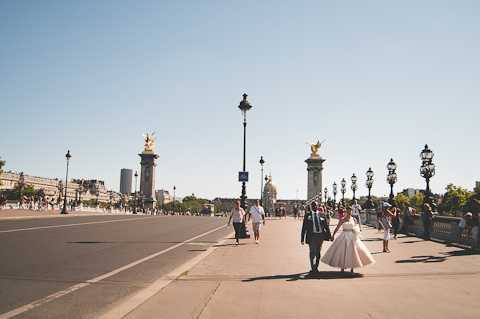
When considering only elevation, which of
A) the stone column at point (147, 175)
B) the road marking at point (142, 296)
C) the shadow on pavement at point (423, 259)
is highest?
the stone column at point (147, 175)

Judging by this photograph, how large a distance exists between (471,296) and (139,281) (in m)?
6.66

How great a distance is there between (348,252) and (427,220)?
14.3 metres

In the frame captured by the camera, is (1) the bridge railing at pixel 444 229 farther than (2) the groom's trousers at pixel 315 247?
Yes

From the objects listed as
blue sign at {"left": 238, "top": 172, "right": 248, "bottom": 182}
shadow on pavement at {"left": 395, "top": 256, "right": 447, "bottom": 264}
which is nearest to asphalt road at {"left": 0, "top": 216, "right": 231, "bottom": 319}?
shadow on pavement at {"left": 395, "top": 256, "right": 447, "bottom": 264}

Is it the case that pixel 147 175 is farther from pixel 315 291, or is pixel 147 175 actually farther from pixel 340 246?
pixel 315 291

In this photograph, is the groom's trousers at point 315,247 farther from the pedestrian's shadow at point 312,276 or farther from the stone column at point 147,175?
the stone column at point 147,175

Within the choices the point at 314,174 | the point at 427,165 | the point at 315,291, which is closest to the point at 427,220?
the point at 427,165

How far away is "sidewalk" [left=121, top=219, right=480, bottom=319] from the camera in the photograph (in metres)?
6.93

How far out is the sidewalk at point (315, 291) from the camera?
6934mm

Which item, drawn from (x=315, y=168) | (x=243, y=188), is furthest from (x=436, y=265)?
(x=315, y=168)

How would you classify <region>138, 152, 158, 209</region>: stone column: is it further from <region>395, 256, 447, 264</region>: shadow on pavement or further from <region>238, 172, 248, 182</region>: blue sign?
<region>395, 256, 447, 264</region>: shadow on pavement

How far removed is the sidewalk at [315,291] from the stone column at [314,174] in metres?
76.0

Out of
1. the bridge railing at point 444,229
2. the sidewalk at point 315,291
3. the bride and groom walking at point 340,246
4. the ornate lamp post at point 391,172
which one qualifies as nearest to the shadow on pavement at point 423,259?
the sidewalk at point 315,291

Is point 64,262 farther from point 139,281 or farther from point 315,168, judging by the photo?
point 315,168
